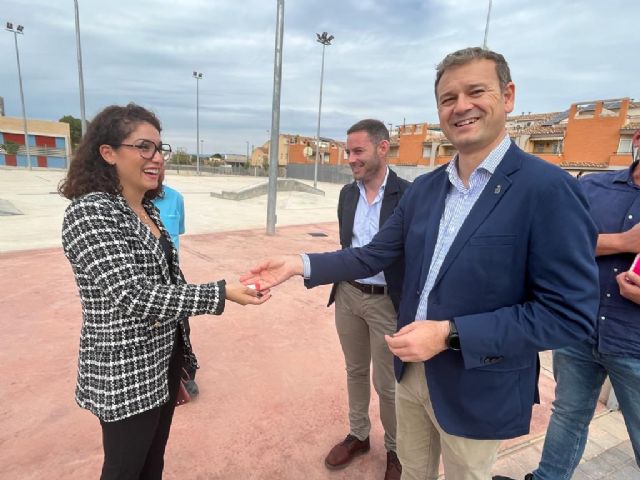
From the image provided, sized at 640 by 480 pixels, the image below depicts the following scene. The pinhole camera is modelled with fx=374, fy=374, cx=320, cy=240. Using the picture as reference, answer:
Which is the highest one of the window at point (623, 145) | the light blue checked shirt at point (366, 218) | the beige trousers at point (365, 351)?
the window at point (623, 145)

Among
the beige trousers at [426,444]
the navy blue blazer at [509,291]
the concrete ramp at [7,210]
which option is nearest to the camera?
the navy blue blazer at [509,291]

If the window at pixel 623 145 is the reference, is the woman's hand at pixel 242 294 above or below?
below

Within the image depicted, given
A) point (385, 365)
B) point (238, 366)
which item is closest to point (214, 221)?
point (238, 366)

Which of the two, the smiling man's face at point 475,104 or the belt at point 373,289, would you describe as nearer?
the smiling man's face at point 475,104

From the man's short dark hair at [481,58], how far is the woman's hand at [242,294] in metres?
1.25

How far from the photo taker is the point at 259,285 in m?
1.86

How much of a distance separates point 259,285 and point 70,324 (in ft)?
12.1

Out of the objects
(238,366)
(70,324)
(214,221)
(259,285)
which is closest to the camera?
(259,285)

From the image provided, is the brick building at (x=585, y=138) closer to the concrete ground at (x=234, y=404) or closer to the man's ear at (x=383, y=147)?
the concrete ground at (x=234, y=404)

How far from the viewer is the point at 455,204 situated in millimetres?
1520

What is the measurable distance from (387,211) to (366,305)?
0.63 metres

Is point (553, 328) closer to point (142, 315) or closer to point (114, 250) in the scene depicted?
point (142, 315)

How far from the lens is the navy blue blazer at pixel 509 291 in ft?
3.86

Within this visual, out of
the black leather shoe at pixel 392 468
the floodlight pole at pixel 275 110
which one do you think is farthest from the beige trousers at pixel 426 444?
the floodlight pole at pixel 275 110
